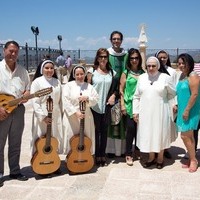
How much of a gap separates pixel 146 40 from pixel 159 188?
12434 millimetres

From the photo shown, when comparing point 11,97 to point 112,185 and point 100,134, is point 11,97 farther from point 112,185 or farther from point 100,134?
point 112,185

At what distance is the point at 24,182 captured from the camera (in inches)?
188

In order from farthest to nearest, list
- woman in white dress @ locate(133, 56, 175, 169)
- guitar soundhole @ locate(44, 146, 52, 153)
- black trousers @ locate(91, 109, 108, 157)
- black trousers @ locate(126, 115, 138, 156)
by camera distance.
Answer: black trousers @ locate(126, 115, 138, 156), black trousers @ locate(91, 109, 108, 157), woman in white dress @ locate(133, 56, 175, 169), guitar soundhole @ locate(44, 146, 52, 153)

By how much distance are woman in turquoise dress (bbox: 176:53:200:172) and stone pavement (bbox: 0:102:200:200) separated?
0.55 meters

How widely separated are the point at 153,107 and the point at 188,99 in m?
0.56

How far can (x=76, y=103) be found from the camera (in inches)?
201

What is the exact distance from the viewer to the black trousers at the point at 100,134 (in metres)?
5.41

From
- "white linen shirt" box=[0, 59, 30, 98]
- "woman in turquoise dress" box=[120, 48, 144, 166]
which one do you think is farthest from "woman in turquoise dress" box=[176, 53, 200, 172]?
"white linen shirt" box=[0, 59, 30, 98]

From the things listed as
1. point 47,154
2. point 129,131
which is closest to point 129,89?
point 129,131

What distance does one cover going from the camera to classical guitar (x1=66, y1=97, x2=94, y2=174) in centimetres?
501

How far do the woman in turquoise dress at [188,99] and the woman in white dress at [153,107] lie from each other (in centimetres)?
21

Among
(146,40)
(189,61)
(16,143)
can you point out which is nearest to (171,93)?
(189,61)

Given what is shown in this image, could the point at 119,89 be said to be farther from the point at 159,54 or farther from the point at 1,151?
the point at 1,151

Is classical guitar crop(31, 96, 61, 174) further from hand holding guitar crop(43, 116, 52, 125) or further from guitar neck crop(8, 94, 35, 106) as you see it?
guitar neck crop(8, 94, 35, 106)
